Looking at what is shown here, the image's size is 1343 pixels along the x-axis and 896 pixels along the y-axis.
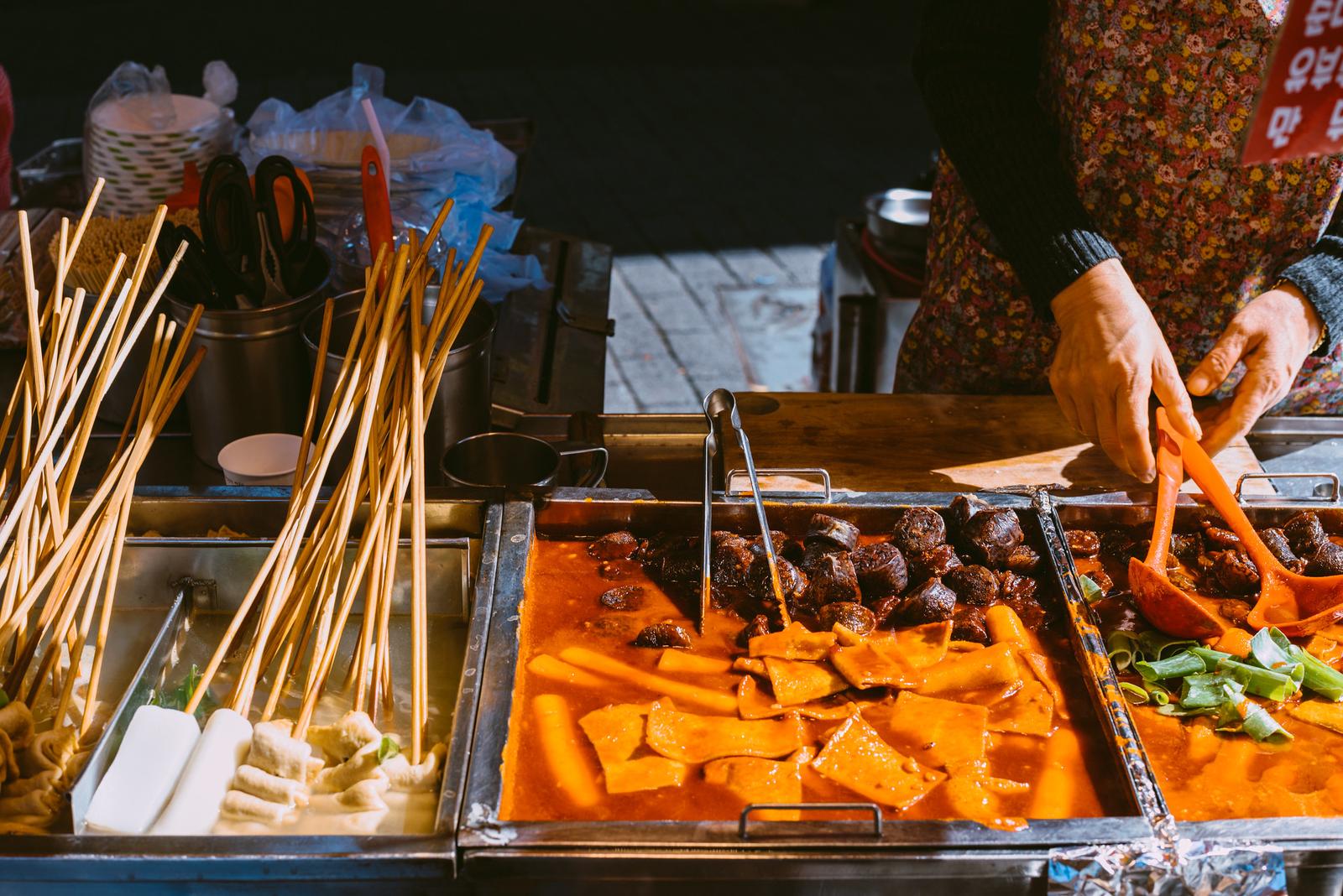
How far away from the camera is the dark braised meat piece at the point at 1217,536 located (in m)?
2.14

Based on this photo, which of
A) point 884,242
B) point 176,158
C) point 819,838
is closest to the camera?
point 819,838

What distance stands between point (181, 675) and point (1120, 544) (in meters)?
1.63

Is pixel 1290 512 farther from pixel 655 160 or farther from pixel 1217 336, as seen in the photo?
pixel 655 160

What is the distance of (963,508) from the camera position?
2.12 meters

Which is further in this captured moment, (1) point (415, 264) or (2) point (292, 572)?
(1) point (415, 264)

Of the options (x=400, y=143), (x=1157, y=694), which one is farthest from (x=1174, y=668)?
(x=400, y=143)

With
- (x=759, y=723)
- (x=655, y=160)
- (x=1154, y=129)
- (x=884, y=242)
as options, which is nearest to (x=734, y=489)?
(x=759, y=723)

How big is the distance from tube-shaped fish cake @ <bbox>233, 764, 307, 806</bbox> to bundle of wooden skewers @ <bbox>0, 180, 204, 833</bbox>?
0.74 ft

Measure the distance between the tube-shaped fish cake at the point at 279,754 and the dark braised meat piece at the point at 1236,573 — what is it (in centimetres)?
154

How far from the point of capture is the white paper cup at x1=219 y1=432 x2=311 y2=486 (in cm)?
223

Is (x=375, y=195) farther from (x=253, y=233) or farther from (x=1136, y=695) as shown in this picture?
(x=1136, y=695)

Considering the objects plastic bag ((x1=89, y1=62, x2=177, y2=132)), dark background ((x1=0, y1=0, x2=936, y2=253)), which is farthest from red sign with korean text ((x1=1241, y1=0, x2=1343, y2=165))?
dark background ((x1=0, y1=0, x2=936, y2=253))

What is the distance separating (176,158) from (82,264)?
1.01 m

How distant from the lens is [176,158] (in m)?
3.45
